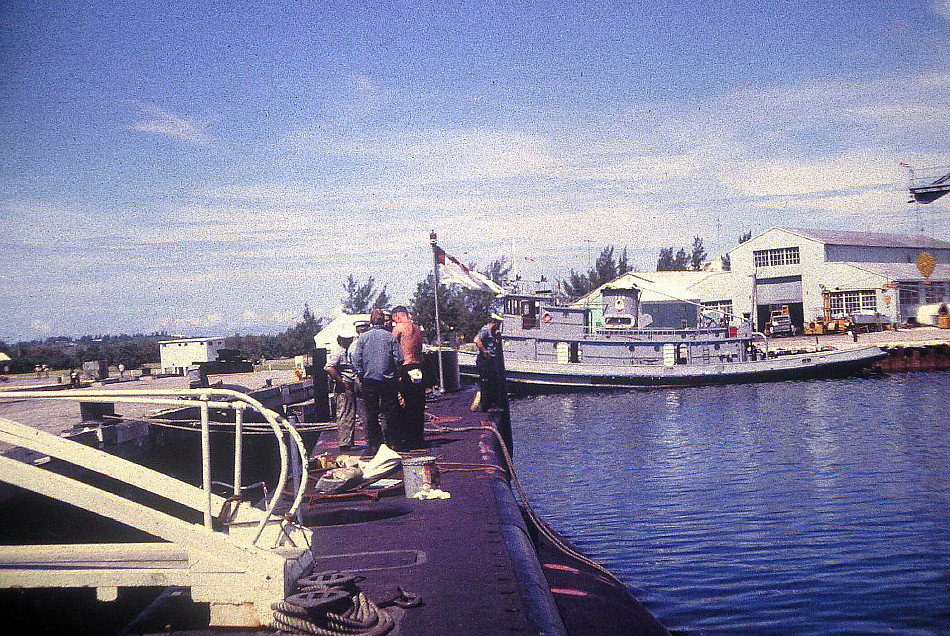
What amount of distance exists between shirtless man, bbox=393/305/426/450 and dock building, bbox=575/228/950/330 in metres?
37.6

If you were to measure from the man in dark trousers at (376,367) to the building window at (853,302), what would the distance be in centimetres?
4900

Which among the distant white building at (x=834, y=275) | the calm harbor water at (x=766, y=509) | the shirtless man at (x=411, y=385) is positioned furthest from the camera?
the distant white building at (x=834, y=275)

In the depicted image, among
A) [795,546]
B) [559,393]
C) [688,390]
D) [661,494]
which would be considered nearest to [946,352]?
[688,390]

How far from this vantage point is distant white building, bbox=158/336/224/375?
32.5 m

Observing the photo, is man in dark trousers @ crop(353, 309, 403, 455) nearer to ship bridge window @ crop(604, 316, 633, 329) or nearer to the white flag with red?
the white flag with red

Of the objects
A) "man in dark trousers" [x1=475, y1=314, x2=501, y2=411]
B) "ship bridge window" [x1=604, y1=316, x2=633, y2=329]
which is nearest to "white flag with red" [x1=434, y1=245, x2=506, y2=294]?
"man in dark trousers" [x1=475, y1=314, x2=501, y2=411]

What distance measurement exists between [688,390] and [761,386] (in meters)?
3.40

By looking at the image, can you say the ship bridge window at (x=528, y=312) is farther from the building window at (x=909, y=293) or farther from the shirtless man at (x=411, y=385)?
the building window at (x=909, y=293)

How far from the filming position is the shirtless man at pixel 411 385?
10.6 m

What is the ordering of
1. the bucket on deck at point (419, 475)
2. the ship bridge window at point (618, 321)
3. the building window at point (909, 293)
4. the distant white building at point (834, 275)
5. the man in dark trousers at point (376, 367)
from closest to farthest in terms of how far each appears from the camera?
the bucket on deck at point (419, 475)
the man in dark trousers at point (376, 367)
the ship bridge window at point (618, 321)
the building window at point (909, 293)
the distant white building at point (834, 275)

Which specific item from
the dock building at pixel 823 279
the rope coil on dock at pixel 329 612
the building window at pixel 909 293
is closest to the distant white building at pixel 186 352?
the dock building at pixel 823 279

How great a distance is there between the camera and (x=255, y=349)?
54.6 m

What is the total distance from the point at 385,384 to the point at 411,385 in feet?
2.39

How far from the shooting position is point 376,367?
32.0 feet
